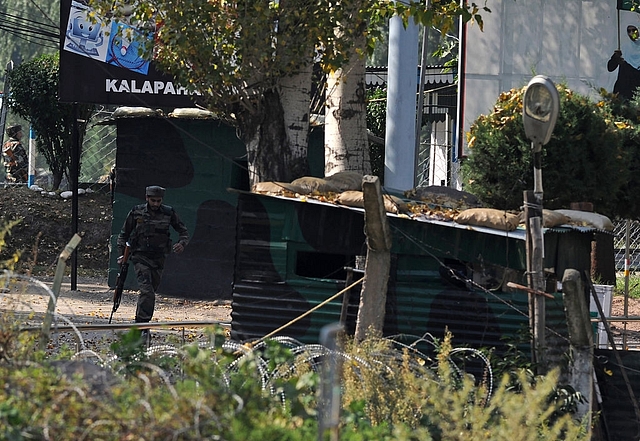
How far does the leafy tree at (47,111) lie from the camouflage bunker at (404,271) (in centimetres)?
1282

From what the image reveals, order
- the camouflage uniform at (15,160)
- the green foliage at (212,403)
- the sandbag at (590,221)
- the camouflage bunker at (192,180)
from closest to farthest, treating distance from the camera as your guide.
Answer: the green foliage at (212,403) < the sandbag at (590,221) < the camouflage bunker at (192,180) < the camouflage uniform at (15,160)

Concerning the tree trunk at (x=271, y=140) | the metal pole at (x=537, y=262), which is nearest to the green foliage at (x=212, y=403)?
the metal pole at (x=537, y=262)

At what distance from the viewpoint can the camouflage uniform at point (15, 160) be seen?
2425 cm

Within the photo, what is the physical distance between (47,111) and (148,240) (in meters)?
11.0

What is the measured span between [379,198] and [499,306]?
1580 mm

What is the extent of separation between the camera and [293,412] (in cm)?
→ 469

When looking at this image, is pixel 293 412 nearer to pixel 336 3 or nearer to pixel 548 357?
pixel 548 357

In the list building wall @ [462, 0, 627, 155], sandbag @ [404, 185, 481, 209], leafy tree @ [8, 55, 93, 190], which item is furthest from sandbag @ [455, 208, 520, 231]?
leafy tree @ [8, 55, 93, 190]

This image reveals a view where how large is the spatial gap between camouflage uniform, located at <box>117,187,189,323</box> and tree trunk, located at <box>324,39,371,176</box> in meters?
1.71

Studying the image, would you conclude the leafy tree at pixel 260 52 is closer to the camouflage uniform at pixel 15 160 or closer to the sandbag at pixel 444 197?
the sandbag at pixel 444 197

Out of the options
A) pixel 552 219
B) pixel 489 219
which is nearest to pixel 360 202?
pixel 489 219

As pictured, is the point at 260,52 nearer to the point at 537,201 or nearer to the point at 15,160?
the point at 537,201

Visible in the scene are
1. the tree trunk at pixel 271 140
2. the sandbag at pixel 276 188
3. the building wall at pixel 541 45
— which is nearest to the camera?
the sandbag at pixel 276 188

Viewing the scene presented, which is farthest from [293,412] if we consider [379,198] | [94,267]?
[94,267]
